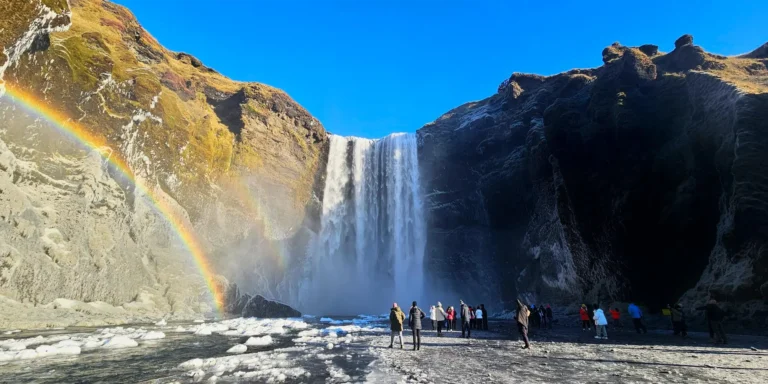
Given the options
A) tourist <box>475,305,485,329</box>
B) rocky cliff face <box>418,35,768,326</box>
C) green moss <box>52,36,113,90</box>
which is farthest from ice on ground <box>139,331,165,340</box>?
rocky cliff face <box>418,35,768,326</box>

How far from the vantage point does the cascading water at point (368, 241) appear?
6278 centimetres

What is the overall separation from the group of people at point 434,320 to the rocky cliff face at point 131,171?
2577 centimetres

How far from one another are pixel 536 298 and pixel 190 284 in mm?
38190

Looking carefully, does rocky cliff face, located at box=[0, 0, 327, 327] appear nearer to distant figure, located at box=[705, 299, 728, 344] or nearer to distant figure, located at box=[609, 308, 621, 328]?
distant figure, located at box=[609, 308, 621, 328]

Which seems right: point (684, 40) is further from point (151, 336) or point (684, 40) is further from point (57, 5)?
point (57, 5)

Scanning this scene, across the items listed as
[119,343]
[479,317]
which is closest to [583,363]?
[479,317]

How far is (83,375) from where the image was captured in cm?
1093

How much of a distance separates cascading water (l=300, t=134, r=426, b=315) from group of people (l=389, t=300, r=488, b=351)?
109 ft

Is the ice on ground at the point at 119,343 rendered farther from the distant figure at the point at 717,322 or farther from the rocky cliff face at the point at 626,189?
the rocky cliff face at the point at 626,189

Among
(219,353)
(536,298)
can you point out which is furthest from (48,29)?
(536,298)

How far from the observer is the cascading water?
62.8 metres

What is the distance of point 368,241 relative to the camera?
64.2 m

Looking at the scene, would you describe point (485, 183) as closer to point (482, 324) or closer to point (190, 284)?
point (482, 324)

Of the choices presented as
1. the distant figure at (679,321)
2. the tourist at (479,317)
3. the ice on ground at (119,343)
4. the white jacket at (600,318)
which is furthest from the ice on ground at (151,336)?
the distant figure at (679,321)
